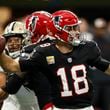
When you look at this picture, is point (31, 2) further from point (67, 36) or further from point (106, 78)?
point (67, 36)

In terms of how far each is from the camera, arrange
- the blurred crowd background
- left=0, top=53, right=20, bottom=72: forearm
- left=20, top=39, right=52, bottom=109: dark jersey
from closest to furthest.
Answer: left=0, top=53, right=20, bottom=72: forearm < left=20, top=39, right=52, bottom=109: dark jersey < the blurred crowd background

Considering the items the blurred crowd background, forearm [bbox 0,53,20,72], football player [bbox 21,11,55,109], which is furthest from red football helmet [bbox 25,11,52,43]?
the blurred crowd background

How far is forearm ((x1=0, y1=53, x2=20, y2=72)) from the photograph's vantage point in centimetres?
713

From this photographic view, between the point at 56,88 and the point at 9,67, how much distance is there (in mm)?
498

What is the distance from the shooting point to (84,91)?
7.21m

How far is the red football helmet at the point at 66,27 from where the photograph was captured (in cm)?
727

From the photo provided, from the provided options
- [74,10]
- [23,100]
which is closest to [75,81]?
[23,100]

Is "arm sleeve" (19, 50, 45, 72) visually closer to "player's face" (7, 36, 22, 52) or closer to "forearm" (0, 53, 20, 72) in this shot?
"forearm" (0, 53, 20, 72)

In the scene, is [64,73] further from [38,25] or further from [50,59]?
[38,25]

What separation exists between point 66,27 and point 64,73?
0.47 m

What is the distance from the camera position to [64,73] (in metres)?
7.19

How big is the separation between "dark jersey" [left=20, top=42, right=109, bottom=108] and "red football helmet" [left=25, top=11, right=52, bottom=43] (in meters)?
0.54

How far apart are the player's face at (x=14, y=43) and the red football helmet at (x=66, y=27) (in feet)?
2.02

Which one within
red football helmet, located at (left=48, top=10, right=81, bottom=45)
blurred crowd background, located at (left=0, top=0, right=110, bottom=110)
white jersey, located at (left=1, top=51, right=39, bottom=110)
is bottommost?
blurred crowd background, located at (left=0, top=0, right=110, bottom=110)
